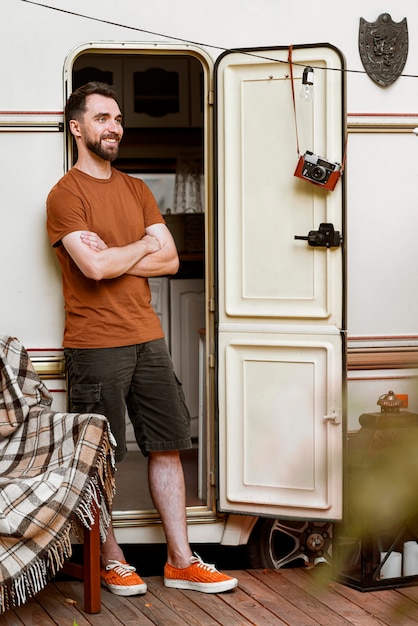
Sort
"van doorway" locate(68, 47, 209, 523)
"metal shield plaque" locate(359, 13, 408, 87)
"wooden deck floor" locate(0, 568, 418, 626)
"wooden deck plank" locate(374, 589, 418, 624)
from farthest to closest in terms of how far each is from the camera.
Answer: "van doorway" locate(68, 47, 209, 523)
"metal shield plaque" locate(359, 13, 408, 87)
"wooden deck floor" locate(0, 568, 418, 626)
"wooden deck plank" locate(374, 589, 418, 624)

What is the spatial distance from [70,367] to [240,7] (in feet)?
5.53

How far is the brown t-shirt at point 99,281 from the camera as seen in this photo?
335cm

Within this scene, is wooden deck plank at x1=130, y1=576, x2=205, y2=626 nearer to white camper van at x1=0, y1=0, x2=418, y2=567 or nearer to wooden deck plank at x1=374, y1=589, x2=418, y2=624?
white camper van at x1=0, y1=0, x2=418, y2=567

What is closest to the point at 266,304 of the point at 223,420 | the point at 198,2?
the point at 223,420

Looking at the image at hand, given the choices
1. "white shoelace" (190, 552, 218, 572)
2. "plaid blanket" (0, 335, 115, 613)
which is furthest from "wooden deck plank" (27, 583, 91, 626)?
"white shoelace" (190, 552, 218, 572)

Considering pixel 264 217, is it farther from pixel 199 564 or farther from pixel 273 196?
pixel 199 564

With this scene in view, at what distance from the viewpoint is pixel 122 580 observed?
3.40m

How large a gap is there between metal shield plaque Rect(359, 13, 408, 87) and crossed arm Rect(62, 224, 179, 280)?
1.16 meters

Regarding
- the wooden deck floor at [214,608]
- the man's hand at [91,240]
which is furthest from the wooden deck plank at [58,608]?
the man's hand at [91,240]

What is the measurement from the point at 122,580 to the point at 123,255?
1304 mm

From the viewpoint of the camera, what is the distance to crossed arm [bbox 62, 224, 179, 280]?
3.24 metres

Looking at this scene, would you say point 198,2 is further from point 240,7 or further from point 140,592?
point 140,592

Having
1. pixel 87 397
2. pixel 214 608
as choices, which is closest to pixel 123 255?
pixel 87 397

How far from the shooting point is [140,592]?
3.40 metres
